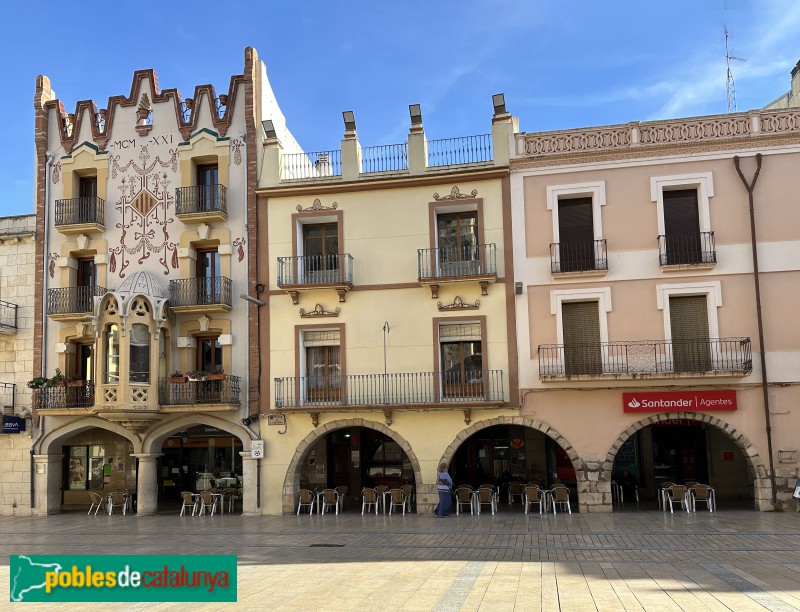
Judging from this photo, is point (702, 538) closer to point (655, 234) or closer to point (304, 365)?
point (655, 234)

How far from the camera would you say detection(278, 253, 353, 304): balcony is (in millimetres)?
22219

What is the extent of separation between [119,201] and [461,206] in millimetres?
10707

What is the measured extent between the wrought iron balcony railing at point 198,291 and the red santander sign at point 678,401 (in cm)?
1170

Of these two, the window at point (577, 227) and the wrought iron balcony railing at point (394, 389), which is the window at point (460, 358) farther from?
the window at point (577, 227)

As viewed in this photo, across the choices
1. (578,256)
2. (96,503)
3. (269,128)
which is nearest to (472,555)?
(578,256)

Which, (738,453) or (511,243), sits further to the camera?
(738,453)

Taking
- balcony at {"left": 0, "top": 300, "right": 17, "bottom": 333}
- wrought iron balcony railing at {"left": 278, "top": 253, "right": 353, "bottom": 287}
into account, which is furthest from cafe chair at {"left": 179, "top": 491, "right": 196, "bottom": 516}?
balcony at {"left": 0, "top": 300, "right": 17, "bottom": 333}

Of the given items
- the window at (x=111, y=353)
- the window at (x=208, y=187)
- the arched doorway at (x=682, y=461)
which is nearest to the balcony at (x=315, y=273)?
the window at (x=208, y=187)

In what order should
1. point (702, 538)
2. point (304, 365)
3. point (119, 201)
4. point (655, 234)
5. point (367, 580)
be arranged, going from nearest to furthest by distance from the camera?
point (367, 580) < point (702, 538) < point (655, 234) < point (304, 365) < point (119, 201)

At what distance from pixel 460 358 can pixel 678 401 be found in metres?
5.88

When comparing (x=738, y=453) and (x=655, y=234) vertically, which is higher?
(x=655, y=234)

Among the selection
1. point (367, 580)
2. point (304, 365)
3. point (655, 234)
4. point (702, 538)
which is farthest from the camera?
point (304, 365)

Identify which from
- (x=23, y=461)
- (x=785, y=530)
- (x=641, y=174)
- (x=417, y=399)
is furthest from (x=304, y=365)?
(x=785, y=530)

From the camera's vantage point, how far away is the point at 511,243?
21844mm
